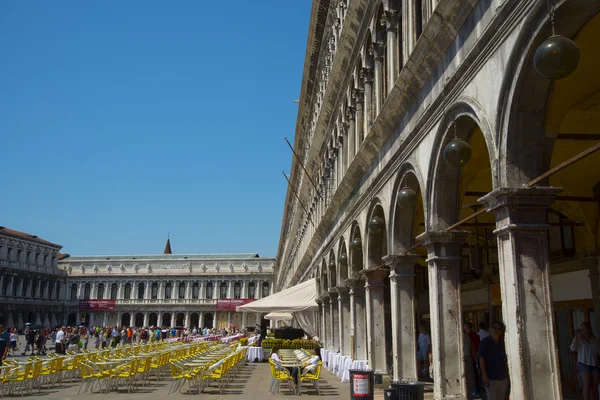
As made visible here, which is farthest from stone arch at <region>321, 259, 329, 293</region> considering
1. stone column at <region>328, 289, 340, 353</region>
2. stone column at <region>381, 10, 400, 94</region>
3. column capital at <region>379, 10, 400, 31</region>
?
column capital at <region>379, 10, 400, 31</region>

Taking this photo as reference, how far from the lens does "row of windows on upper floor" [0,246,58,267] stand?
287 feet

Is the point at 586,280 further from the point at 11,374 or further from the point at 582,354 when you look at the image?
the point at 11,374

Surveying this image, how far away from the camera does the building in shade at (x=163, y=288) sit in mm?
107562

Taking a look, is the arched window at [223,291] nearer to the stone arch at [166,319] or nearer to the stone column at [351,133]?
the stone arch at [166,319]

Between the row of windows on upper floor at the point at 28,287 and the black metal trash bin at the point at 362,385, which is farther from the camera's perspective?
the row of windows on upper floor at the point at 28,287

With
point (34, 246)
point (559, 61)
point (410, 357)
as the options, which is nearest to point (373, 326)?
point (410, 357)

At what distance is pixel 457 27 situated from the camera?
9141 mm

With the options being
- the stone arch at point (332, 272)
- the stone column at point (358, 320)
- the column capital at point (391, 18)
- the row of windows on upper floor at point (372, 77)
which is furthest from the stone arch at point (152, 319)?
the column capital at point (391, 18)

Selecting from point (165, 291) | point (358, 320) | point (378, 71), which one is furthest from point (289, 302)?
point (165, 291)

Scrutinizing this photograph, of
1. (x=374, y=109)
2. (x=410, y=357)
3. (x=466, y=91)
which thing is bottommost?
(x=410, y=357)

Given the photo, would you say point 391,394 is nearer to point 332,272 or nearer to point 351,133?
point 351,133

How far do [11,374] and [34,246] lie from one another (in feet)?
290

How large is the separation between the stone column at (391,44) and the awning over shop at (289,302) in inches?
481

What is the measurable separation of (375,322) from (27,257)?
9003 cm
